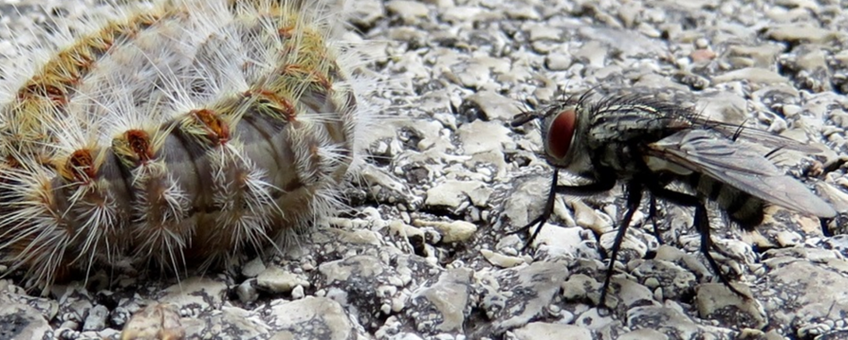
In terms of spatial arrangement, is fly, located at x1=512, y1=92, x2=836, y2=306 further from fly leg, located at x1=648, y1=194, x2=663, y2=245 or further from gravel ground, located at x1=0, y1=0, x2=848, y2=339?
gravel ground, located at x1=0, y1=0, x2=848, y2=339

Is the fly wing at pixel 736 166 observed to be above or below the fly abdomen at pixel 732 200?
above

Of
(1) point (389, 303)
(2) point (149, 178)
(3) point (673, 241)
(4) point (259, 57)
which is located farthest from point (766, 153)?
(2) point (149, 178)

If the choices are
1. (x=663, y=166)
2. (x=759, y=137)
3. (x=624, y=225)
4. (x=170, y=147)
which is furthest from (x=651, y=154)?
(x=170, y=147)

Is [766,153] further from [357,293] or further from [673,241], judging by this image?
[357,293]

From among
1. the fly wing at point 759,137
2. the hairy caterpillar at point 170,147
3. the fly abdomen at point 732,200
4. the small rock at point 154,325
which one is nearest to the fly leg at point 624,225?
the fly abdomen at point 732,200

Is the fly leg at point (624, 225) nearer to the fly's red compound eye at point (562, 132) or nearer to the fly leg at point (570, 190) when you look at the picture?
the fly leg at point (570, 190)


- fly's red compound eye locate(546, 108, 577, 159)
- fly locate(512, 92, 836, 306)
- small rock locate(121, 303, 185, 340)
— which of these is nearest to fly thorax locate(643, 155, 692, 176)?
fly locate(512, 92, 836, 306)
